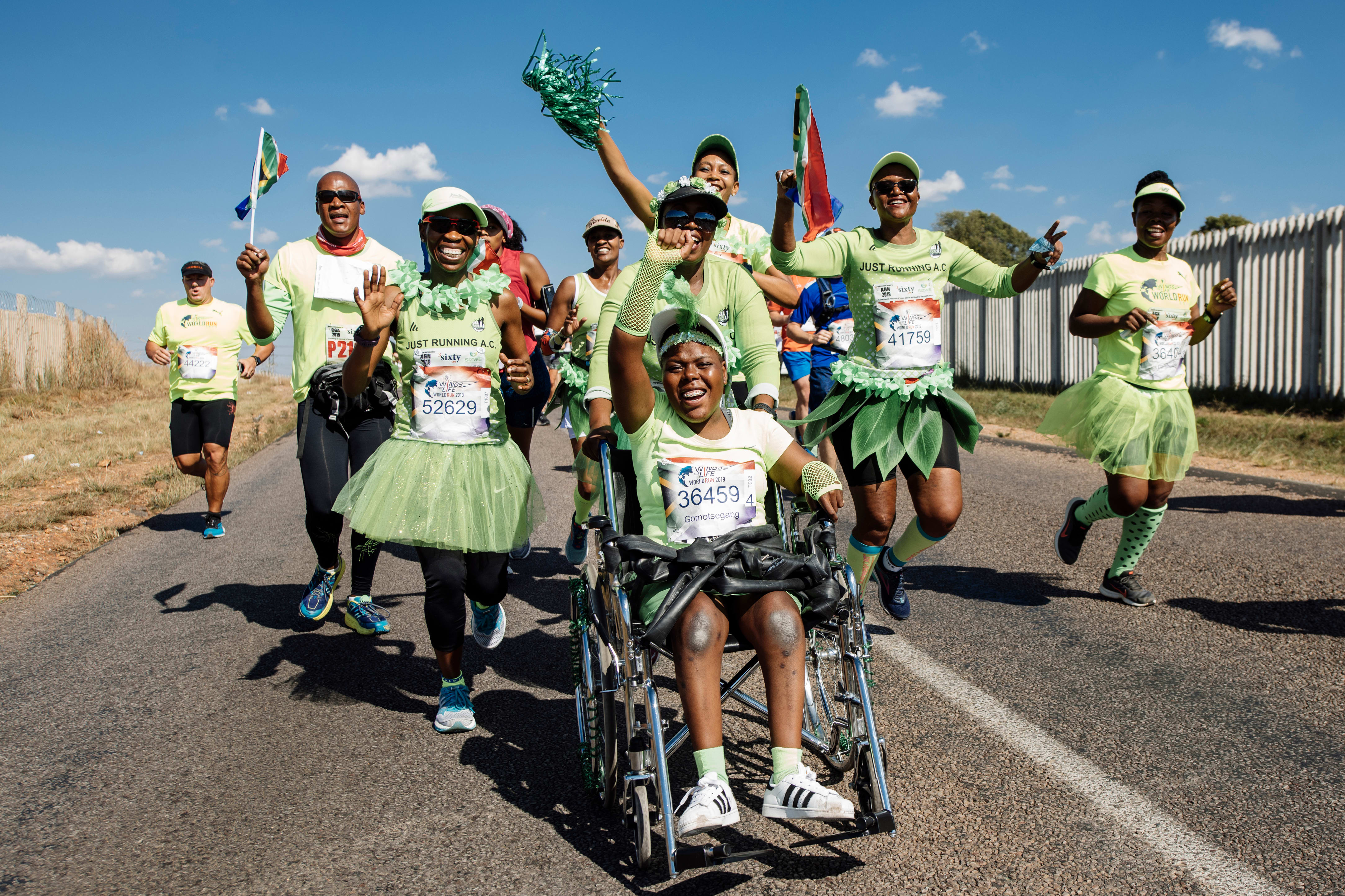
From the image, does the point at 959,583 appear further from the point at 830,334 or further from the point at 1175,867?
the point at 1175,867

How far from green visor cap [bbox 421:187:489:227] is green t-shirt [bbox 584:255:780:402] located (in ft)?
2.39

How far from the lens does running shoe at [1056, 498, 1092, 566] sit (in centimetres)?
598

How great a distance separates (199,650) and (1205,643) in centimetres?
522

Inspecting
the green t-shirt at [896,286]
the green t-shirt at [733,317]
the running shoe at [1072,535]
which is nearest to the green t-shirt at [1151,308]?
the running shoe at [1072,535]

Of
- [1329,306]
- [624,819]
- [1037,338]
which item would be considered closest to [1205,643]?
[624,819]

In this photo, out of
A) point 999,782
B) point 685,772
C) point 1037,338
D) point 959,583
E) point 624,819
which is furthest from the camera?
point 1037,338

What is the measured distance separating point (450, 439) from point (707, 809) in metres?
2.17

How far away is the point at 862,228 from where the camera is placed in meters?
4.77

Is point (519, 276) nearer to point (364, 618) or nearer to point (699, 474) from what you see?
point (364, 618)

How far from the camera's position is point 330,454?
506 cm

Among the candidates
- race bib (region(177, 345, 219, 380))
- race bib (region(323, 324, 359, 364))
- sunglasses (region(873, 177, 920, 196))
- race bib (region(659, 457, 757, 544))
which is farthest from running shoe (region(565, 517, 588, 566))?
race bib (region(177, 345, 219, 380))

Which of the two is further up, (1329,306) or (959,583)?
(1329,306)

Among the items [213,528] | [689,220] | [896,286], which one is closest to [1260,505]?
[896,286]

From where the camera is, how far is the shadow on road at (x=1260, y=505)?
7.91 metres
